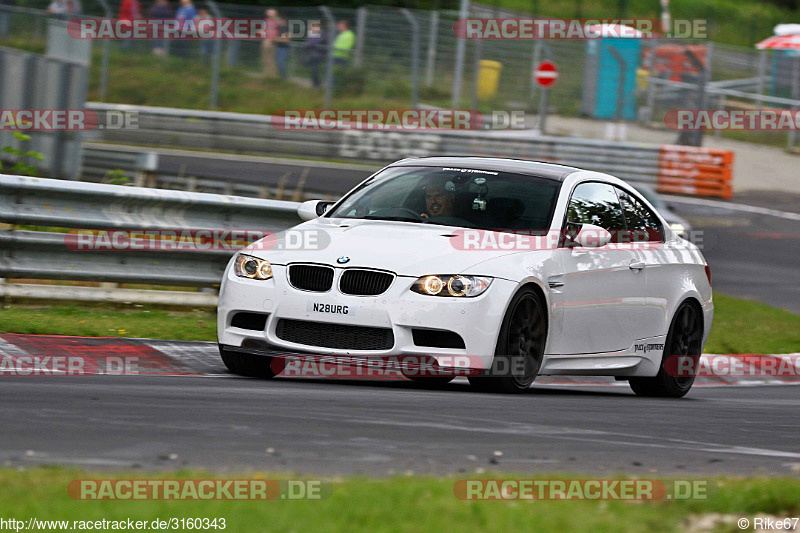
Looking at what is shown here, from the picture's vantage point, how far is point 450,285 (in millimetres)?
8039

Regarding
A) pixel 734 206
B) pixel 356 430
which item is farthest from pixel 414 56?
pixel 356 430

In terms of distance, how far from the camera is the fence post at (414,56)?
29234 millimetres

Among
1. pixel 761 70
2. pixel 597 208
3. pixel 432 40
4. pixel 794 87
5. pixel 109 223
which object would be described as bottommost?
pixel 109 223

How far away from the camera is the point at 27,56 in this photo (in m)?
19.5

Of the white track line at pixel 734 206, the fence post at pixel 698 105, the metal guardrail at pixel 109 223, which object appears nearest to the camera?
the metal guardrail at pixel 109 223

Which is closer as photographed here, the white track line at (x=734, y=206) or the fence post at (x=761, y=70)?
the white track line at (x=734, y=206)

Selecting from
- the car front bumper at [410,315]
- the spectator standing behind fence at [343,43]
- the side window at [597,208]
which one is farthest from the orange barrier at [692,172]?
the car front bumper at [410,315]

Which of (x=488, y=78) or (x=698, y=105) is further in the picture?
(x=488, y=78)

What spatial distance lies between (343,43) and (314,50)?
2.07 ft

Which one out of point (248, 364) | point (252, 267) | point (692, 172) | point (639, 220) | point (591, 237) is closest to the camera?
point (252, 267)

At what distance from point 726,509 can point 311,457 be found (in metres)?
1.69

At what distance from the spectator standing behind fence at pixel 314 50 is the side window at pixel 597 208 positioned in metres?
19.4

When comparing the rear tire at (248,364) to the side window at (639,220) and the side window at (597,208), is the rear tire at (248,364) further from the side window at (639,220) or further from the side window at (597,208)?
the side window at (639,220)

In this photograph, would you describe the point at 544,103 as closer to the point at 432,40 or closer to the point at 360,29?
the point at 432,40
